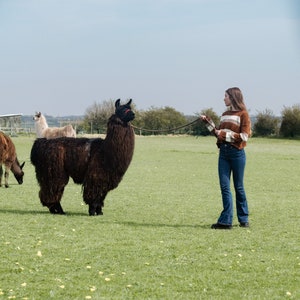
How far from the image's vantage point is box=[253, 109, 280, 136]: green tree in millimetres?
73375

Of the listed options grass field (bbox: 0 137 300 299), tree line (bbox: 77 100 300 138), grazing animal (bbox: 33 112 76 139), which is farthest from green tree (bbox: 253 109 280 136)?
Answer: grass field (bbox: 0 137 300 299)

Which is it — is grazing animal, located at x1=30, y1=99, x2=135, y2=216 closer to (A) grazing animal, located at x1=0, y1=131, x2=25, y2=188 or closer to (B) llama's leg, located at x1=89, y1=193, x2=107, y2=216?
(B) llama's leg, located at x1=89, y1=193, x2=107, y2=216

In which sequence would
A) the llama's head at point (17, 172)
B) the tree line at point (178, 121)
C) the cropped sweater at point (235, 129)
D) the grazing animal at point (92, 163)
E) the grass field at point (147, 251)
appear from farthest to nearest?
the tree line at point (178, 121)
the llama's head at point (17, 172)
the grazing animal at point (92, 163)
the cropped sweater at point (235, 129)
the grass field at point (147, 251)

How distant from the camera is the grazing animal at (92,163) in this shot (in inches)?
454

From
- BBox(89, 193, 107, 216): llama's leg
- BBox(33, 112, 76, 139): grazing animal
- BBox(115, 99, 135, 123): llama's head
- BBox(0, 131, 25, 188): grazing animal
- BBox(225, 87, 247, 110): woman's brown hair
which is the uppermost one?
BBox(225, 87, 247, 110): woman's brown hair

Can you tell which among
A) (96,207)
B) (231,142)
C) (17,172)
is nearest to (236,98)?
(231,142)

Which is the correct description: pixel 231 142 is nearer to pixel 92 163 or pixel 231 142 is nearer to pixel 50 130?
pixel 92 163

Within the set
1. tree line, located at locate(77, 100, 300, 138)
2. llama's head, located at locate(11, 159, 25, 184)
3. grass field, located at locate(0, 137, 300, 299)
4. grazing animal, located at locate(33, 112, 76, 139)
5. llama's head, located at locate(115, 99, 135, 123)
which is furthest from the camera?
tree line, located at locate(77, 100, 300, 138)

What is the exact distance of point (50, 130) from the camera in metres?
28.1

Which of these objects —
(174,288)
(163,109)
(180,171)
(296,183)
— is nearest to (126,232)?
(174,288)

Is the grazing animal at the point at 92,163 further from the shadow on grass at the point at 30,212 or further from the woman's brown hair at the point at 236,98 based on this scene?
the woman's brown hair at the point at 236,98

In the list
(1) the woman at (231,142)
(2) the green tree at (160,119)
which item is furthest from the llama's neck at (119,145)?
(2) the green tree at (160,119)

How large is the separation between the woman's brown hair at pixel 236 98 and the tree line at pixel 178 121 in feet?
179

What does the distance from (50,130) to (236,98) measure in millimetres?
18833
